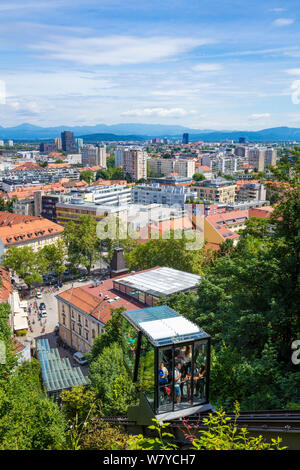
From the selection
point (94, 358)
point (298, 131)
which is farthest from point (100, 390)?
point (298, 131)

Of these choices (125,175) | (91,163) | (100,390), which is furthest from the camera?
(91,163)

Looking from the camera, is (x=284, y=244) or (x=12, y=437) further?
(x=284, y=244)

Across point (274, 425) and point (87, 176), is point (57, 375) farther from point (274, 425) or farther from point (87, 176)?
point (87, 176)

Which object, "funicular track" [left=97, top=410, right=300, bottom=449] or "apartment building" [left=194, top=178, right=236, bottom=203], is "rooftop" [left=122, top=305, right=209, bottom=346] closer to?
"funicular track" [left=97, top=410, right=300, bottom=449]

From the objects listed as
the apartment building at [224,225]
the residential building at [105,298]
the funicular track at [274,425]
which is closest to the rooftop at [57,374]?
the residential building at [105,298]

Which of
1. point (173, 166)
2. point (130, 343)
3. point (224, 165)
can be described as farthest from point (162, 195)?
point (224, 165)
